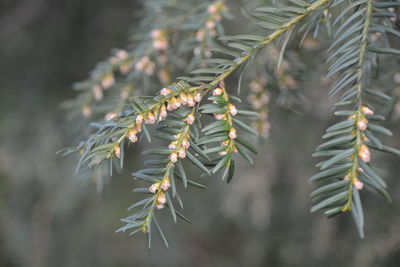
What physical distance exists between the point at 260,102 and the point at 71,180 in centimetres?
97

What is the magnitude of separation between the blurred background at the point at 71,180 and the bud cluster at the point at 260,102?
22.3 inches

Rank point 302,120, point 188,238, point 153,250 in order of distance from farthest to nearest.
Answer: point 188,238 < point 153,250 < point 302,120

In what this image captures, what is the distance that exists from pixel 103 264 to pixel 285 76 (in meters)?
1.47

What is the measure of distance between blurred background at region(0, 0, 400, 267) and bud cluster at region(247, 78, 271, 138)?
57 cm

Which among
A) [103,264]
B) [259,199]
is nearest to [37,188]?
[103,264]

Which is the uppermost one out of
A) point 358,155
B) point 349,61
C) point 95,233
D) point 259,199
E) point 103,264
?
point 349,61

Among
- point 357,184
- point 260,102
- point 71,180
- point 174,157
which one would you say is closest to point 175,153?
point 174,157

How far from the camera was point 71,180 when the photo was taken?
4.78ft

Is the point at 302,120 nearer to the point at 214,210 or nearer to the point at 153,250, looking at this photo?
the point at 214,210

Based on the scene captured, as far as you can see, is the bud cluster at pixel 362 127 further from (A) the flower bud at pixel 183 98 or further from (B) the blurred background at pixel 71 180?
(B) the blurred background at pixel 71 180

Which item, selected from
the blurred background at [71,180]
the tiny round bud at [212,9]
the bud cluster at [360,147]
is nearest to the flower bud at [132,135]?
the bud cluster at [360,147]

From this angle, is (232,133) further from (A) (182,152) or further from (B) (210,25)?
→ (B) (210,25)

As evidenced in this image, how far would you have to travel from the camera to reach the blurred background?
1.31 metres

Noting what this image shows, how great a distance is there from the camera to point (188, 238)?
229 centimetres
